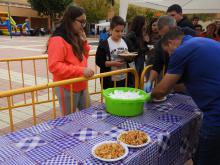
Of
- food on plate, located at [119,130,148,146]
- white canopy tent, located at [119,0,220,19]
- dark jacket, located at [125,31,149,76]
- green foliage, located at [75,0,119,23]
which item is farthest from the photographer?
green foliage, located at [75,0,119,23]

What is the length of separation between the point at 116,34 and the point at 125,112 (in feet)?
5.36

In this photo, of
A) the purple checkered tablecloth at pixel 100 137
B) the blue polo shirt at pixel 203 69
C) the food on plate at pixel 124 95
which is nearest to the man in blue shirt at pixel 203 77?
the blue polo shirt at pixel 203 69

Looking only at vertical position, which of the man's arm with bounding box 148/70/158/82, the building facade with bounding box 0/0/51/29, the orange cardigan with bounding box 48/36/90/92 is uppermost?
the building facade with bounding box 0/0/51/29

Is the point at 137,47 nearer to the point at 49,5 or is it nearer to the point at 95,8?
the point at 49,5

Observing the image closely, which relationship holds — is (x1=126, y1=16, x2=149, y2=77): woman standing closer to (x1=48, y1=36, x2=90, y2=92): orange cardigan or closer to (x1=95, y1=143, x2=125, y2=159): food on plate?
(x1=48, y1=36, x2=90, y2=92): orange cardigan

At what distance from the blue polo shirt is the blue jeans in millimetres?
62

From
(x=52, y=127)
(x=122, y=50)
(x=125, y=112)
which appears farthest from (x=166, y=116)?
(x=122, y=50)

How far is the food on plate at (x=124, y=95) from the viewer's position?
2369 mm

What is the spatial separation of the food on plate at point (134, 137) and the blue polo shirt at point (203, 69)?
535 mm

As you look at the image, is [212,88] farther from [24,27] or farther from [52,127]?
[24,27]

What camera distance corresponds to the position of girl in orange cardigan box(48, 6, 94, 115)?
249 centimetres

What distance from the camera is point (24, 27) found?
35375 mm

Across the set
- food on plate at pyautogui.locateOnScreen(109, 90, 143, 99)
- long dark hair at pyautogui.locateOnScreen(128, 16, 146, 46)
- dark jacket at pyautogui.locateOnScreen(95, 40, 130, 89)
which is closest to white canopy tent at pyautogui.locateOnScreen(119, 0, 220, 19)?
long dark hair at pyautogui.locateOnScreen(128, 16, 146, 46)

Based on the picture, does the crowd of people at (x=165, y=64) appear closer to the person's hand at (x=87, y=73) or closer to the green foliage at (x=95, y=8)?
the person's hand at (x=87, y=73)
